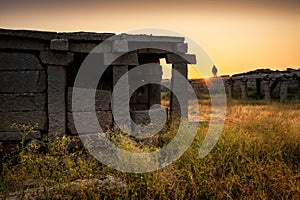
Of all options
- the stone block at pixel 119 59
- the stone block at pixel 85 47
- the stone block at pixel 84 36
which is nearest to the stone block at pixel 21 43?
the stone block at pixel 84 36

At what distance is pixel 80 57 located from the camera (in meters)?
8.40

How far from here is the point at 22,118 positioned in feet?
22.5

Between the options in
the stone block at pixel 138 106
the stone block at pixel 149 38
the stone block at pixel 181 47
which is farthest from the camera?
the stone block at pixel 138 106

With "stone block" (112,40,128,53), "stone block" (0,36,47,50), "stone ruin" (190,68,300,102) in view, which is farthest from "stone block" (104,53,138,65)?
"stone ruin" (190,68,300,102)

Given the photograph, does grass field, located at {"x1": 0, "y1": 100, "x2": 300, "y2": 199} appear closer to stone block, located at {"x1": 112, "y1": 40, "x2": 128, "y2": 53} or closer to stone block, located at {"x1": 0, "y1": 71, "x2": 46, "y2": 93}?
stone block, located at {"x1": 0, "y1": 71, "x2": 46, "y2": 93}

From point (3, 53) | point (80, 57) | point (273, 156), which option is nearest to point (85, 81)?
point (80, 57)

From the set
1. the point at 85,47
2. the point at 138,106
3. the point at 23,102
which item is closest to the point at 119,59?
the point at 85,47

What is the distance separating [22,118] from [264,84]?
16206 millimetres

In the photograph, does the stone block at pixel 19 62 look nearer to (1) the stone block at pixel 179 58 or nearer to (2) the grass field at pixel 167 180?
(2) the grass field at pixel 167 180

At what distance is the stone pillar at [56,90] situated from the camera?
6938 millimetres

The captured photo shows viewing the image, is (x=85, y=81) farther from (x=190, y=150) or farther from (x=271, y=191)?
(x=271, y=191)

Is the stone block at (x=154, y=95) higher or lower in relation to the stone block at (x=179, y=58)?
lower

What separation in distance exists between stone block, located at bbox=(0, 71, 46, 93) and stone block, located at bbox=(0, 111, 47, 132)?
1.48ft

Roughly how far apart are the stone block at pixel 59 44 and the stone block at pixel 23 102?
3.18 feet
